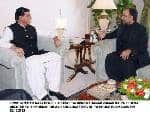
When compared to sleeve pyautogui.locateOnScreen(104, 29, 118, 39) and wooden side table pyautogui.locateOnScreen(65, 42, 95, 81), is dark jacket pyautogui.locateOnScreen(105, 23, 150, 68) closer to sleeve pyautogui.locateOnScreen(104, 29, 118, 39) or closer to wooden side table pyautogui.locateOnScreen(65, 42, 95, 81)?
sleeve pyautogui.locateOnScreen(104, 29, 118, 39)

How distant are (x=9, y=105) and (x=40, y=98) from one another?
0.14 metres

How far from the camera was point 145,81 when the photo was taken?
1850 millimetres

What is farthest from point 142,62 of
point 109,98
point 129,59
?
point 109,98

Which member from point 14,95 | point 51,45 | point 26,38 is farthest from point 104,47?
point 14,95

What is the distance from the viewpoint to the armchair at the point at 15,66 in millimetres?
1841

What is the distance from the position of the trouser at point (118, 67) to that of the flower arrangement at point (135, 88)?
0.03 m

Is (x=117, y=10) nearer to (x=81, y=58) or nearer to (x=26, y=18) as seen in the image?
(x=81, y=58)

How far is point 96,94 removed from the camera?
1867 millimetres

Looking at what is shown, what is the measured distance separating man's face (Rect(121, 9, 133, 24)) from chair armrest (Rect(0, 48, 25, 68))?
48 cm

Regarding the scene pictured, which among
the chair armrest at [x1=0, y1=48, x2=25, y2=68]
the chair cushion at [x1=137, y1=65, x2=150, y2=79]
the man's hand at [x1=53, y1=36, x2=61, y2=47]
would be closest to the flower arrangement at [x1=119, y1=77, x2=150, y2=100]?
the chair cushion at [x1=137, y1=65, x2=150, y2=79]

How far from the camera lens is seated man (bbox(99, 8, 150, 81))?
1866mm

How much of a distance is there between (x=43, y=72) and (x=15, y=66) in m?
0.13

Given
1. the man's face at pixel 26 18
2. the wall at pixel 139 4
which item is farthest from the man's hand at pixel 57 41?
the wall at pixel 139 4

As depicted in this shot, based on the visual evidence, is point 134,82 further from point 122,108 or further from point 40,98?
point 40,98
